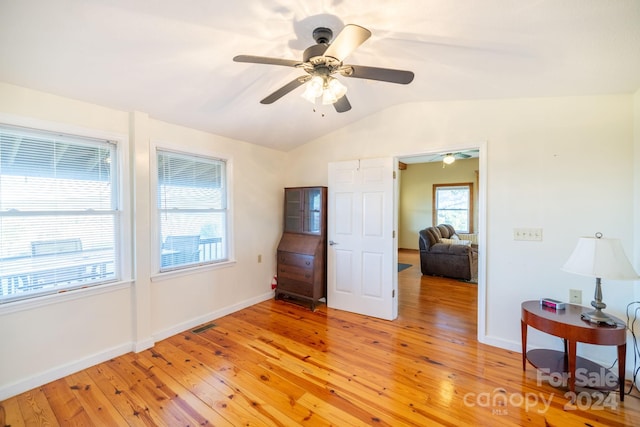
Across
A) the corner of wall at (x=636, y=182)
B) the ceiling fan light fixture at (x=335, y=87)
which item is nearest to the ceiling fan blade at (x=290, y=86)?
the ceiling fan light fixture at (x=335, y=87)

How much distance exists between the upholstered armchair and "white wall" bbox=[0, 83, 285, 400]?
3452mm

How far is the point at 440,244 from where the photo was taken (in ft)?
18.3

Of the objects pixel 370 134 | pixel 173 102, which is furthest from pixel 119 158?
pixel 370 134

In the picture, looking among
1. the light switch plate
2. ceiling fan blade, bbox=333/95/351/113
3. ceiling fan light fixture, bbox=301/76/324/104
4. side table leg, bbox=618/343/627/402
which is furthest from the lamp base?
ceiling fan light fixture, bbox=301/76/324/104

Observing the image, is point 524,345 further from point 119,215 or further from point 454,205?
point 454,205

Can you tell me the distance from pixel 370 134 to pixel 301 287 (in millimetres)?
2294

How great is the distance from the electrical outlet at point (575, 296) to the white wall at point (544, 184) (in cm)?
3

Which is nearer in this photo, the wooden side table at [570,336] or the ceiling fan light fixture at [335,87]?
the ceiling fan light fixture at [335,87]

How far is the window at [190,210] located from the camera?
120 inches

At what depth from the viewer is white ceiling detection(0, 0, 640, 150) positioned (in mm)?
1523

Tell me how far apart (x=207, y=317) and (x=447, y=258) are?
14.4 feet

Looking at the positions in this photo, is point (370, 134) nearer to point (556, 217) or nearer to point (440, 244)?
point (556, 217)

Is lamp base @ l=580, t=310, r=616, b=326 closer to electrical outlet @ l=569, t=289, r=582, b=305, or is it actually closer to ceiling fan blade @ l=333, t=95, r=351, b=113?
electrical outlet @ l=569, t=289, r=582, b=305

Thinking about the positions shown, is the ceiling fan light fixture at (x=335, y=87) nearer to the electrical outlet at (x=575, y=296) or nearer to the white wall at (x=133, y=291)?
the white wall at (x=133, y=291)
